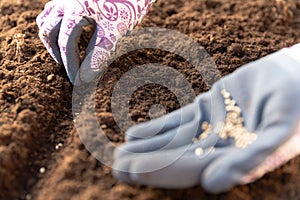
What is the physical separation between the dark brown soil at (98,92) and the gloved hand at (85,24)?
2.4 inches

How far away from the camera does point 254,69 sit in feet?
3.51

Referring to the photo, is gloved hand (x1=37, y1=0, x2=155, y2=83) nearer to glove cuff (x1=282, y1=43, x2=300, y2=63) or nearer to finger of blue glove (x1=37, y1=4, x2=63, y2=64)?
finger of blue glove (x1=37, y1=4, x2=63, y2=64)

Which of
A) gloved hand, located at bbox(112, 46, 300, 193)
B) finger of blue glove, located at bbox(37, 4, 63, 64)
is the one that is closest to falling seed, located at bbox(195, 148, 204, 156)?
gloved hand, located at bbox(112, 46, 300, 193)

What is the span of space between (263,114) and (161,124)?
0.73ft

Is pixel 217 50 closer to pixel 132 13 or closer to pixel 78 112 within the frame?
pixel 132 13

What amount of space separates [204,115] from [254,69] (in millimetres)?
152

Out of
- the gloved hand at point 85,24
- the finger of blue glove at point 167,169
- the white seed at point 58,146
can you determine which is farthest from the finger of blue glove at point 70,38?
the finger of blue glove at point 167,169

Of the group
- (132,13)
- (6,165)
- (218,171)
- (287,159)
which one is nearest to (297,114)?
(287,159)

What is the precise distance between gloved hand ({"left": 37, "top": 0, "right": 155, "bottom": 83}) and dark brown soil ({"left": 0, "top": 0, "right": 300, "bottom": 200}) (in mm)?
62

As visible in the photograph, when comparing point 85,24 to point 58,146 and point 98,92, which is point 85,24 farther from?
point 58,146

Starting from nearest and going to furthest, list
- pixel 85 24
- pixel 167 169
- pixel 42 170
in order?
pixel 167 169, pixel 42 170, pixel 85 24

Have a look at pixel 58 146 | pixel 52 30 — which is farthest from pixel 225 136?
pixel 52 30

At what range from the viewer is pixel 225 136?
1.04m

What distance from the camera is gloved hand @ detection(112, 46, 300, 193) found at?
0.96 meters
